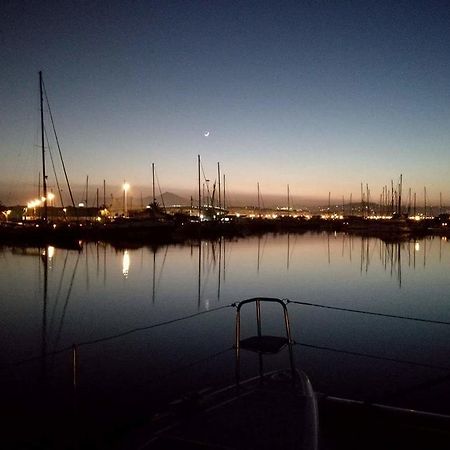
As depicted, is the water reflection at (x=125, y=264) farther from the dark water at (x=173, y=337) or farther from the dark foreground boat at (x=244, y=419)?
the dark foreground boat at (x=244, y=419)

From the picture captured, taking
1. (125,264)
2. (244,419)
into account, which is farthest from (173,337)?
(125,264)

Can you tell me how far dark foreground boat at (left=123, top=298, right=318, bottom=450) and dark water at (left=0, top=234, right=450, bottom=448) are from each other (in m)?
1.12

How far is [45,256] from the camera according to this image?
4038cm

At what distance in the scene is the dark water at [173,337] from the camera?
8.53 meters

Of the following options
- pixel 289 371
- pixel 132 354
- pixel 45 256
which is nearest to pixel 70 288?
pixel 132 354

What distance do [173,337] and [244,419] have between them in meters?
9.02

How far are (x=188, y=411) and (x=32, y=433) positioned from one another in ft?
11.5

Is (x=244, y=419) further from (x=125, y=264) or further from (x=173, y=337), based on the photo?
(x=125, y=264)

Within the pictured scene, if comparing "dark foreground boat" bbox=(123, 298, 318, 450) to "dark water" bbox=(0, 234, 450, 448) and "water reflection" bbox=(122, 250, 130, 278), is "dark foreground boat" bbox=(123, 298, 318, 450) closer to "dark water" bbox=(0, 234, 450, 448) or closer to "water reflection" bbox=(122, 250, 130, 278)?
"dark water" bbox=(0, 234, 450, 448)

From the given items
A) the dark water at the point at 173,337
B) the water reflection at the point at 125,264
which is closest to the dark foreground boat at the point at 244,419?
the dark water at the point at 173,337

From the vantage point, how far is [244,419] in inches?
214

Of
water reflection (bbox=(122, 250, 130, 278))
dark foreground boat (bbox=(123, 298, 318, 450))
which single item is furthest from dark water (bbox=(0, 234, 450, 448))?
dark foreground boat (bbox=(123, 298, 318, 450))

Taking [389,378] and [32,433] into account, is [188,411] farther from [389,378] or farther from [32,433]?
[389,378]

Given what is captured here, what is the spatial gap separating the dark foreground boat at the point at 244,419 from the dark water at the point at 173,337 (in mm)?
1124
